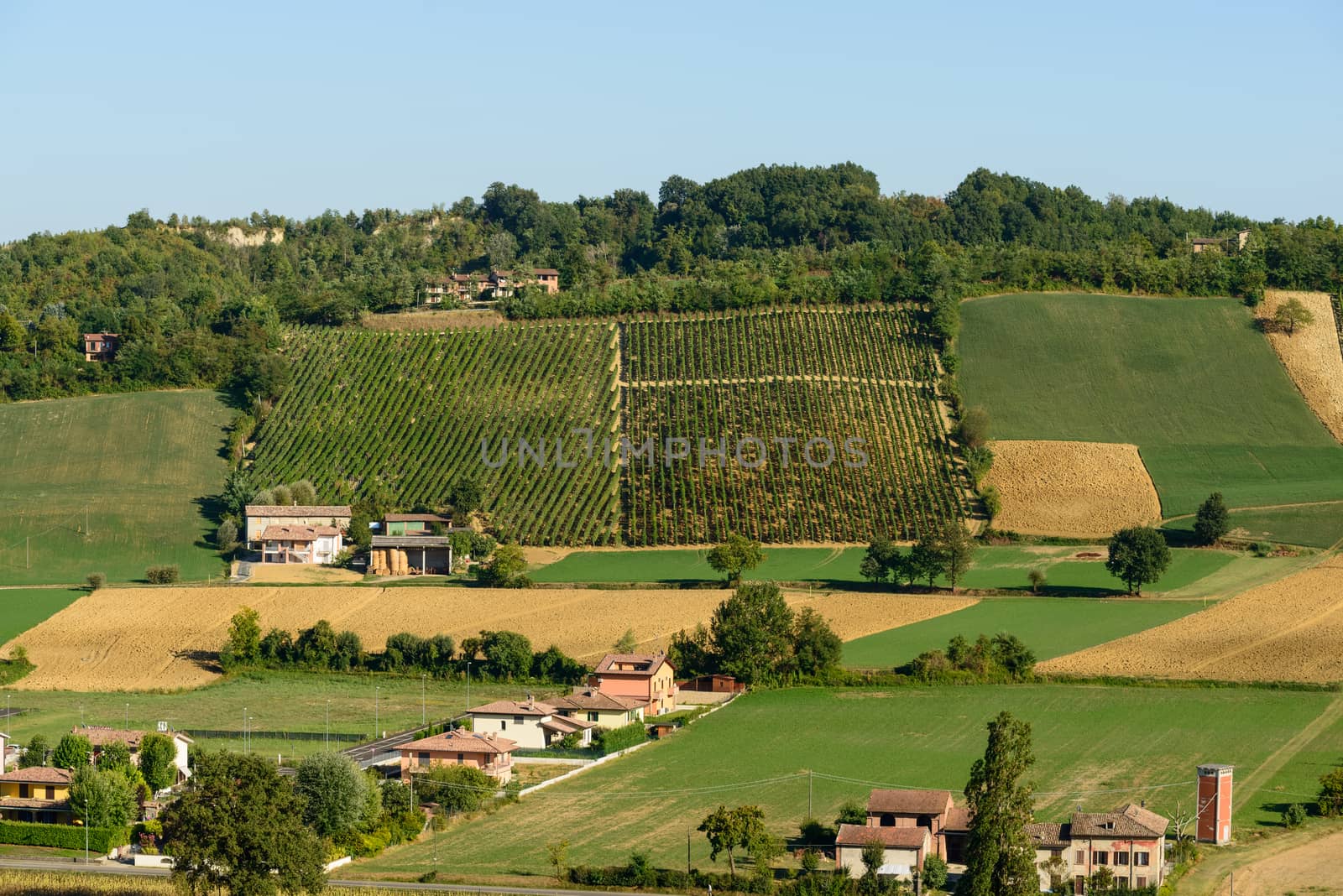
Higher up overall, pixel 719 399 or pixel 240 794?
pixel 719 399

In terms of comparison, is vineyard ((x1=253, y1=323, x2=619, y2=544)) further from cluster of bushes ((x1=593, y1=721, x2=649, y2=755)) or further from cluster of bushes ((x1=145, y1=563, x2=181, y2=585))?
cluster of bushes ((x1=593, y1=721, x2=649, y2=755))

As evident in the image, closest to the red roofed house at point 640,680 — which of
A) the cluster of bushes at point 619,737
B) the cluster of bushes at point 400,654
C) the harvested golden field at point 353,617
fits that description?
the cluster of bushes at point 619,737

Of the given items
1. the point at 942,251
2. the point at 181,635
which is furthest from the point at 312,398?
the point at 942,251

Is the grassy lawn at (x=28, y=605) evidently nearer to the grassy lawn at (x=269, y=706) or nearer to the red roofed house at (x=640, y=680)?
the grassy lawn at (x=269, y=706)

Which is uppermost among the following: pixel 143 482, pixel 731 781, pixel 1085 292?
pixel 1085 292

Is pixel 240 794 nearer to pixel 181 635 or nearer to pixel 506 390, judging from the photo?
pixel 181 635

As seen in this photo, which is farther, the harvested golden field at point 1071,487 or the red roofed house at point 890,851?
the harvested golden field at point 1071,487

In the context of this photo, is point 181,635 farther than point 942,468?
No
